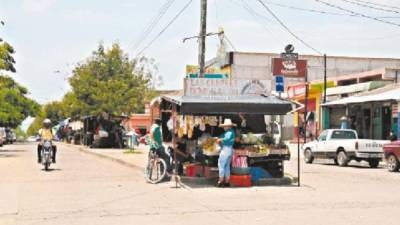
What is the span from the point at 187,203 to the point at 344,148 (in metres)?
15.8

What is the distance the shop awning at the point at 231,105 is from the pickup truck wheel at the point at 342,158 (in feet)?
35.7

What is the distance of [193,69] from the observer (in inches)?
1253

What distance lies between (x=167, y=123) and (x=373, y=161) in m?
10.8

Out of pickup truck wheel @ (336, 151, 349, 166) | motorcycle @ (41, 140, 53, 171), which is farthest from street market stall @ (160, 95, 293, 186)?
pickup truck wheel @ (336, 151, 349, 166)

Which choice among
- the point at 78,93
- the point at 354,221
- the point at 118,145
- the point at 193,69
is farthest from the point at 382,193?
the point at 78,93

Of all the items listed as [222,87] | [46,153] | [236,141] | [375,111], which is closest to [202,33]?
[46,153]

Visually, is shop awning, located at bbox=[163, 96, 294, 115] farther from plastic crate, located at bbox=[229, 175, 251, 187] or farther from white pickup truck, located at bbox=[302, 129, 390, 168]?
white pickup truck, located at bbox=[302, 129, 390, 168]

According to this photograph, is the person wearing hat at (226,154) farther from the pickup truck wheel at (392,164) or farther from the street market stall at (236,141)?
the pickup truck wheel at (392,164)

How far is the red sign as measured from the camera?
56.1 m

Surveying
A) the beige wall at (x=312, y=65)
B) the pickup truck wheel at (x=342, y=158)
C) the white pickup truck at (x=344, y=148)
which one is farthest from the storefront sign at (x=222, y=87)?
the beige wall at (x=312, y=65)

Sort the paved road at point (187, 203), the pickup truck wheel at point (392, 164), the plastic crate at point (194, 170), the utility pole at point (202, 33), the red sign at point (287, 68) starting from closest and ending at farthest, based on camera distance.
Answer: the paved road at point (187, 203) < the plastic crate at point (194, 170) < the pickup truck wheel at point (392, 164) < the utility pole at point (202, 33) < the red sign at point (287, 68)

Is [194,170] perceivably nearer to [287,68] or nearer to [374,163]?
[374,163]

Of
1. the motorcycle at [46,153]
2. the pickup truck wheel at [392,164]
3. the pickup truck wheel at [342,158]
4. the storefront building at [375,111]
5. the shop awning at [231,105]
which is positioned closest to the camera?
the shop awning at [231,105]

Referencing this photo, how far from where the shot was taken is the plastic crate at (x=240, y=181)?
1659 centimetres
